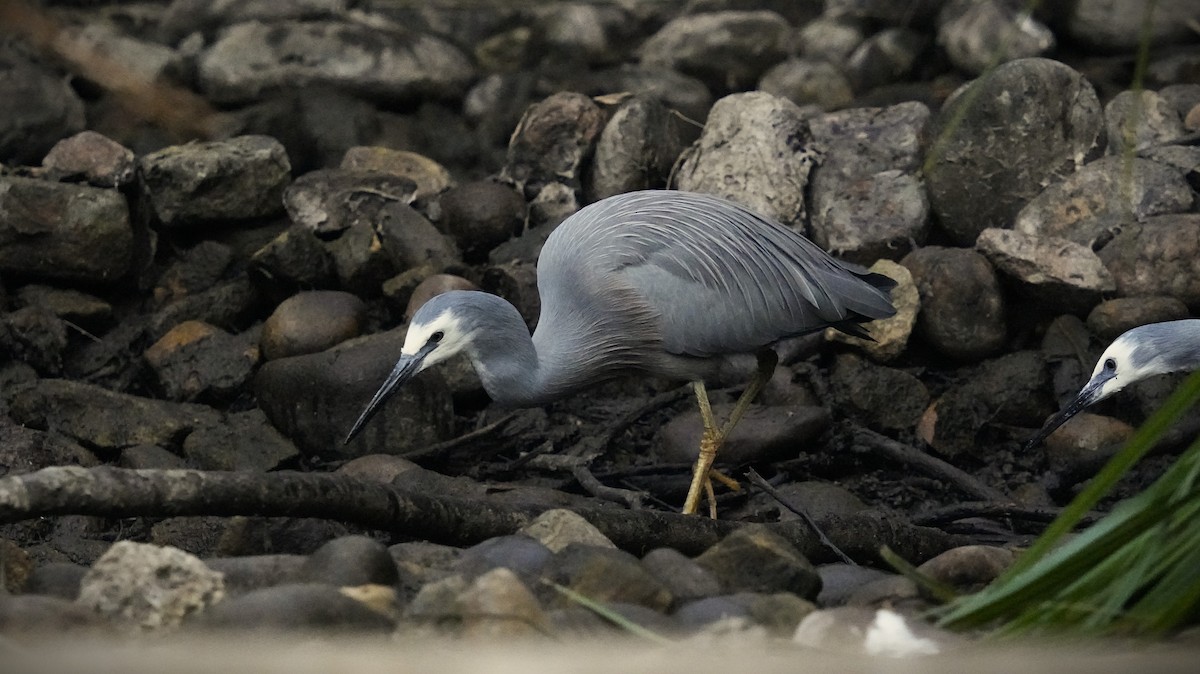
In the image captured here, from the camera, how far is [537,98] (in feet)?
26.0

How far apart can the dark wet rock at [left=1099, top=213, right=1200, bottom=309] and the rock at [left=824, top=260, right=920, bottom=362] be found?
832 mm

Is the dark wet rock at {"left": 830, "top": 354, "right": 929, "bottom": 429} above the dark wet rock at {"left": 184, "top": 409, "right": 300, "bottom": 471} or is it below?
above

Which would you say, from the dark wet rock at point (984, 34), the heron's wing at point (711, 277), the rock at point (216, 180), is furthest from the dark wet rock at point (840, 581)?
the dark wet rock at point (984, 34)

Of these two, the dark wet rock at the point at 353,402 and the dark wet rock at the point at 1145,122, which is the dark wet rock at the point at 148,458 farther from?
the dark wet rock at the point at 1145,122

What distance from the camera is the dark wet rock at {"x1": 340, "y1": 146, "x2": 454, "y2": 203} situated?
22.8ft

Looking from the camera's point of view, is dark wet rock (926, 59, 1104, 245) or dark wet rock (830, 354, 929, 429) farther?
dark wet rock (926, 59, 1104, 245)

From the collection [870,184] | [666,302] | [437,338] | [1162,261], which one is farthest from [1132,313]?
[437,338]

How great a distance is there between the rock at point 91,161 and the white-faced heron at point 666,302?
231 cm

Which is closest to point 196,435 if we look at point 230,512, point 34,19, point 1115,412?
point 230,512

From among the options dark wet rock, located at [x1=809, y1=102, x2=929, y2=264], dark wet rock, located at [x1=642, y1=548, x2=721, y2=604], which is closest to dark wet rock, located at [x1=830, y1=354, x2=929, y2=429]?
dark wet rock, located at [x1=809, y1=102, x2=929, y2=264]

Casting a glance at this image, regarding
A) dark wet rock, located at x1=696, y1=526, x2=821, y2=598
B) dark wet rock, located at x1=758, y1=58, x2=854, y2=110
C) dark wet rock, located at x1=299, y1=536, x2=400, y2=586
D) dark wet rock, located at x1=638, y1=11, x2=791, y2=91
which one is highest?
dark wet rock, located at x1=638, y1=11, x2=791, y2=91

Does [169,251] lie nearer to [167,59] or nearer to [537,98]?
[167,59]

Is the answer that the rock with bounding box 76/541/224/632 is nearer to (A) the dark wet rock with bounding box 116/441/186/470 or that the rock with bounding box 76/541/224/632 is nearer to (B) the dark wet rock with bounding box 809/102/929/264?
(A) the dark wet rock with bounding box 116/441/186/470

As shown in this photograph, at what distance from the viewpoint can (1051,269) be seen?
5.77 metres
